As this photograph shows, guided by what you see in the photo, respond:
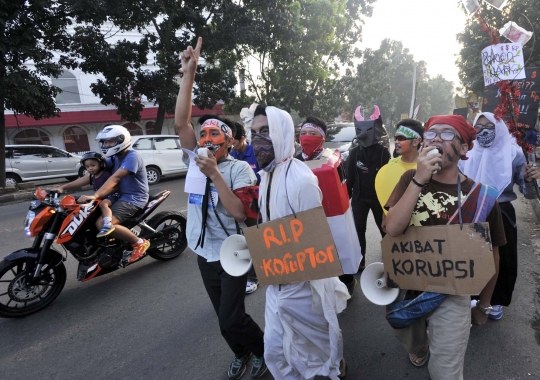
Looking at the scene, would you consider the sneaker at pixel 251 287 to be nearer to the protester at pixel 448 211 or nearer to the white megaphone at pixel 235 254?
the white megaphone at pixel 235 254

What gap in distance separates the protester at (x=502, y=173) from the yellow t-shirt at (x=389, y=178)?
574mm

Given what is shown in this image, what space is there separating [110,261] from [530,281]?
4359mm

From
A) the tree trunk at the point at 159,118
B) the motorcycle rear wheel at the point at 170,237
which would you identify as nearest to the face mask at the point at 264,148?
the motorcycle rear wheel at the point at 170,237

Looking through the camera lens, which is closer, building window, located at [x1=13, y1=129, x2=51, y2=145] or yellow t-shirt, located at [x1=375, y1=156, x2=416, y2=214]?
yellow t-shirt, located at [x1=375, y1=156, x2=416, y2=214]

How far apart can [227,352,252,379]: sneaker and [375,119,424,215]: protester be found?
157 centimetres

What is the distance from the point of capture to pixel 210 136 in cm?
204

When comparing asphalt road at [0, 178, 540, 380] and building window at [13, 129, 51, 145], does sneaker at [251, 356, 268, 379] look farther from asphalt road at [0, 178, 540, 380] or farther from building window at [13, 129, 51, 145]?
building window at [13, 129, 51, 145]

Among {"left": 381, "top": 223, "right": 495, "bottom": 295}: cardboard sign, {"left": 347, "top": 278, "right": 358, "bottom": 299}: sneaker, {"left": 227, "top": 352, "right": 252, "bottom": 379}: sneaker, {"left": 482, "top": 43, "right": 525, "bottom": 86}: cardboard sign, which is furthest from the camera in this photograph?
{"left": 347, "top": 278, "right": 358, "bottom": 299}: sneaker

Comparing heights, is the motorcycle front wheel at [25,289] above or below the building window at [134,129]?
below

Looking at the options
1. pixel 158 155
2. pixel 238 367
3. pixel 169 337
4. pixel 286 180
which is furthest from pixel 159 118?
pixel 286 180

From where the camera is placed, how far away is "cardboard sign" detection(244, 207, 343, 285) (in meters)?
1.57

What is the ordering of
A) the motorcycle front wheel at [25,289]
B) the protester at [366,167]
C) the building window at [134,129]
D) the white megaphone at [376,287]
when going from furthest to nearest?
the building window at [134,129]
the protester at [366,167]
the motorcycle front wheel at [25,289]
the white megaphone at [376,287]

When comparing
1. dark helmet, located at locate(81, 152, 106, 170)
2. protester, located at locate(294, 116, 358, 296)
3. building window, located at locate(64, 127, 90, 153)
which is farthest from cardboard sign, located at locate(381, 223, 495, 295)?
building window, located at locate(64, 127, 90, 153)

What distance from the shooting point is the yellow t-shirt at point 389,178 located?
8.37 ft
